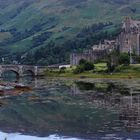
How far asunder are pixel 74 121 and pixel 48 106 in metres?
23.1

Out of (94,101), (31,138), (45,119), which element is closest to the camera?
(31,138)

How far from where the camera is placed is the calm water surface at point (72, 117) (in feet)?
202

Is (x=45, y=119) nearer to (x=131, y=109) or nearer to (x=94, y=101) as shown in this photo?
(x=131, y=109)

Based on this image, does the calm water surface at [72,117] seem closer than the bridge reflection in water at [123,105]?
Yes

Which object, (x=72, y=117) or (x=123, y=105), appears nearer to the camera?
(x=72, y=117)

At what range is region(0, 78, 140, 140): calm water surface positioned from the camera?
61.7 meters

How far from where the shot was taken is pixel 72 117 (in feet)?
254

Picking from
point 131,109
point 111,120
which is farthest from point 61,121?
point 131,109

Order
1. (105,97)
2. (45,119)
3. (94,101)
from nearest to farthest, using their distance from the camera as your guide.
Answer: (45,119), (94,101), (105,97)

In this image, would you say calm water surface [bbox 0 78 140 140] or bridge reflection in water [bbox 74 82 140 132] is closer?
calm water surface [bbox 0 78 140 140]

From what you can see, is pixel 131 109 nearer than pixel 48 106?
Yes

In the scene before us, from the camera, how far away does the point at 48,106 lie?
95.7 m

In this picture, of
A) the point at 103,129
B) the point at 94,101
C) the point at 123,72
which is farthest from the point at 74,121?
the point at 123,72

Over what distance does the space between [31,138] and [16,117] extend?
21.4 meters
